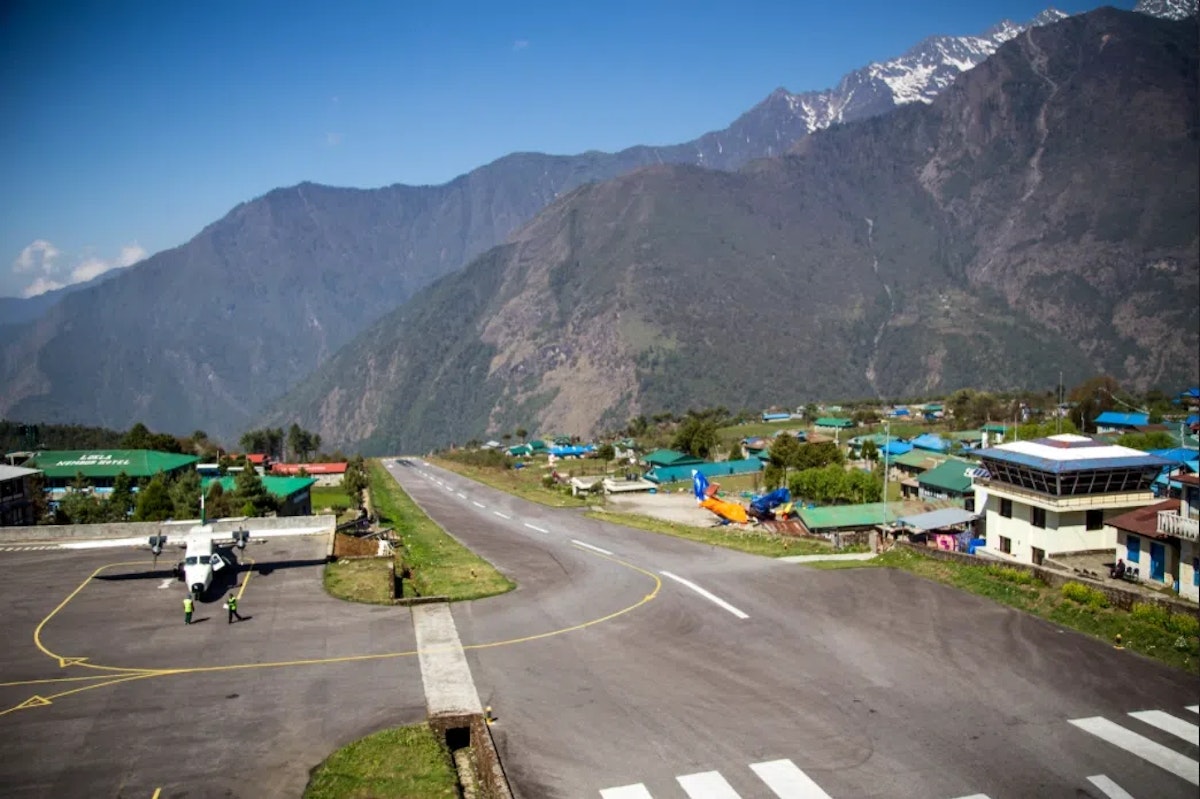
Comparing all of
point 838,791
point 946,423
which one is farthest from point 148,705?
point 946,423

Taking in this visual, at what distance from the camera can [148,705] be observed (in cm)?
2095

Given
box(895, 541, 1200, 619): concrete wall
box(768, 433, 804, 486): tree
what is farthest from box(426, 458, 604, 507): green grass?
box(895, 541, 1200, 619): concrete wall

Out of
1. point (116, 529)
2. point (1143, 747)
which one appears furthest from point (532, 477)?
point (1143, 747)

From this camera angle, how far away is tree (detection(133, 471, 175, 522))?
58.2m

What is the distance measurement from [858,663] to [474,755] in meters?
11.5

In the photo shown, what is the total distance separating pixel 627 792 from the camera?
657 inches

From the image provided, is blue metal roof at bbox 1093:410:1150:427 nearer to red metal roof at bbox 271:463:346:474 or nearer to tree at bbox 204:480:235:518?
red metal roof at bbox 271:463:346:474

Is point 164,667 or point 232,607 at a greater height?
point 232,607

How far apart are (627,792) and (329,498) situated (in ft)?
286

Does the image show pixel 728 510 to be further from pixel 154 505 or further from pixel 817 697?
pixel 817 697

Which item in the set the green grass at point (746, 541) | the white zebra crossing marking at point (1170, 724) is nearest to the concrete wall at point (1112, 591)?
the white zebra crossing marking at point (1170, 724)

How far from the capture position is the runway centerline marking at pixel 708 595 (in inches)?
1158

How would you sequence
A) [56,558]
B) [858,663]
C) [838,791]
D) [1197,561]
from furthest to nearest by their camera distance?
[56,558] < [1197,561] < [858,663] < [838,791]

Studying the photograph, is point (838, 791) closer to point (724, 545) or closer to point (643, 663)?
point (643, 663)
